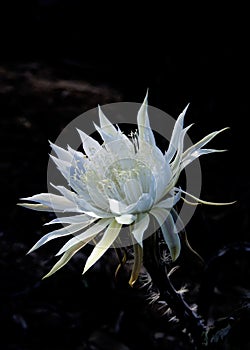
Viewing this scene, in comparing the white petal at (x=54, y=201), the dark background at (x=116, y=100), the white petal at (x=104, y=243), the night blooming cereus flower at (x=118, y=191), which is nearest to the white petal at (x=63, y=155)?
the night blooming cereus flower at (x=118, y=191)

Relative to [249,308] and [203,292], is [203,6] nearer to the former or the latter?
[203,292]

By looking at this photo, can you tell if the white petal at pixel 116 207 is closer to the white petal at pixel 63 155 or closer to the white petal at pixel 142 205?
the white petal at pixel 142 205

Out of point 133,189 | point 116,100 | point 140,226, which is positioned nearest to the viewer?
point 140,226

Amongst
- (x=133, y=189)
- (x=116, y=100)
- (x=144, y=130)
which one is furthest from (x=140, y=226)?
(x=116, y=100)

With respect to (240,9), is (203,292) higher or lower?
lower

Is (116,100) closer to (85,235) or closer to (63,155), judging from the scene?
(63,155)

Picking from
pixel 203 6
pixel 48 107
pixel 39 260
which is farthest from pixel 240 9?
pixel 39 260

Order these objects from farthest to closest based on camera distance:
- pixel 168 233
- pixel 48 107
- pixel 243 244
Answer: pixel 48 107, pixel 243 244, pixel 168 233
